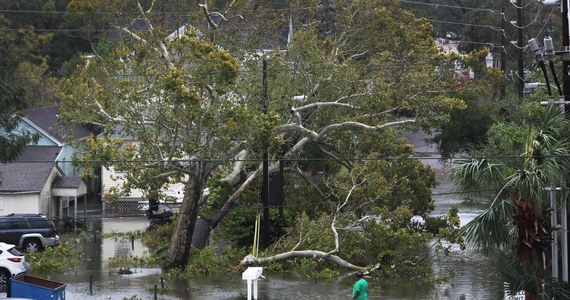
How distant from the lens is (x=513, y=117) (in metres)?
27.7

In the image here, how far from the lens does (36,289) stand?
63.0ft

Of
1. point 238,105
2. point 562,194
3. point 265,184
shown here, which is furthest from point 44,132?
point 562,194

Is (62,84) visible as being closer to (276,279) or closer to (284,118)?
(284,118)

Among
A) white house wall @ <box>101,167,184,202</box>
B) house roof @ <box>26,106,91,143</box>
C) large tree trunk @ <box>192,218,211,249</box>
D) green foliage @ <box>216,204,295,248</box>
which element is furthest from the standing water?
house roof @ <box>26,106,91,143</box>

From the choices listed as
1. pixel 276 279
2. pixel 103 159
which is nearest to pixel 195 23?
pixel 103 159

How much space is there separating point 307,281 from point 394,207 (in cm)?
505

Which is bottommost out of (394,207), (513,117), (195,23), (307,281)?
(307,281)

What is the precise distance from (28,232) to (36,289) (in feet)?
39.9

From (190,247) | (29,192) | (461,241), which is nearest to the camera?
(461,241)

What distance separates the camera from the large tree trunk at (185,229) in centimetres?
2591

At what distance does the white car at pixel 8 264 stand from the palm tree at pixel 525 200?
12032mm

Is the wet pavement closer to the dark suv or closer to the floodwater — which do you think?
the floodwater

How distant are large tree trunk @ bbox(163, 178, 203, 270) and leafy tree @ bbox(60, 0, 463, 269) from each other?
27 mm

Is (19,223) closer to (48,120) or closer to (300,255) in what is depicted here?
(300,255)
